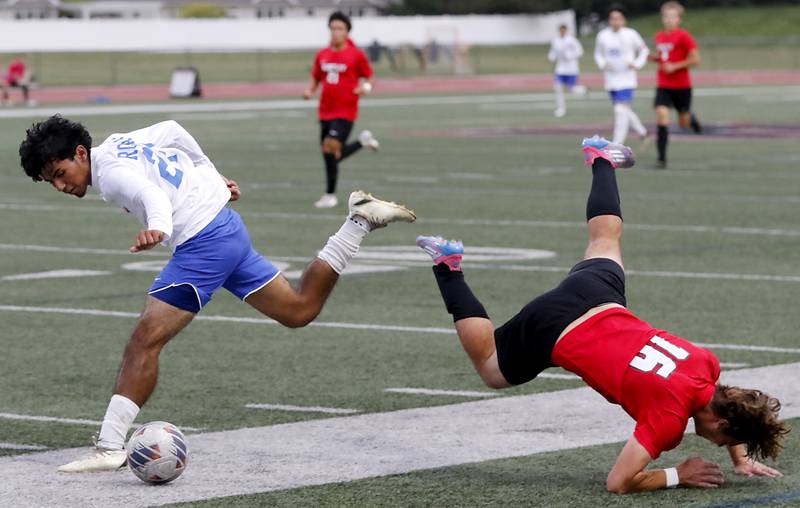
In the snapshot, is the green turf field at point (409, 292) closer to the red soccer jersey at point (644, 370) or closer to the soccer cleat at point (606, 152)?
the red soccer jersey at point (644, 370)

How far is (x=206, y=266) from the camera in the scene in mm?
7547

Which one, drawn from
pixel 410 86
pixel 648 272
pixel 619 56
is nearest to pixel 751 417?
pixel 648 272

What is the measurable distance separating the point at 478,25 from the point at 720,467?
3355 inches

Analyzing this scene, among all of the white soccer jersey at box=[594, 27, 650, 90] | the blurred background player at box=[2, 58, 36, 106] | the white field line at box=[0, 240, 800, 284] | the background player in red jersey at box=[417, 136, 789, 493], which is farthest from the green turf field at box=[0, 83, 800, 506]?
the blurred background player at box=[2, 58, 36, 106]

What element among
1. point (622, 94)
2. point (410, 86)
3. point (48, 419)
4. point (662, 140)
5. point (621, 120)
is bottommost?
point (410, 86)

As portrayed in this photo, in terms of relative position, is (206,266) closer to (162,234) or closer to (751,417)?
(162,234)

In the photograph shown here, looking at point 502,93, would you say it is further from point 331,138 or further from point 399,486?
point 399,486

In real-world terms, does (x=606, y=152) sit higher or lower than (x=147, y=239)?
higher

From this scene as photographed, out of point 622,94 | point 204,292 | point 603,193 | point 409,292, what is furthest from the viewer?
point 622,94

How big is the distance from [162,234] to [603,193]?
236 centimetres

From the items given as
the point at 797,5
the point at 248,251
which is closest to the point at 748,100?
the point at 248,251

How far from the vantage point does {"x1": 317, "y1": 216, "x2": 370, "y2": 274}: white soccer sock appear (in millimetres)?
8195

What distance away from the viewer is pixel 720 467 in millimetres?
7258

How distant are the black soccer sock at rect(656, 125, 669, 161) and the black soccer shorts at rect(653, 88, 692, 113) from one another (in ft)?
1.22
